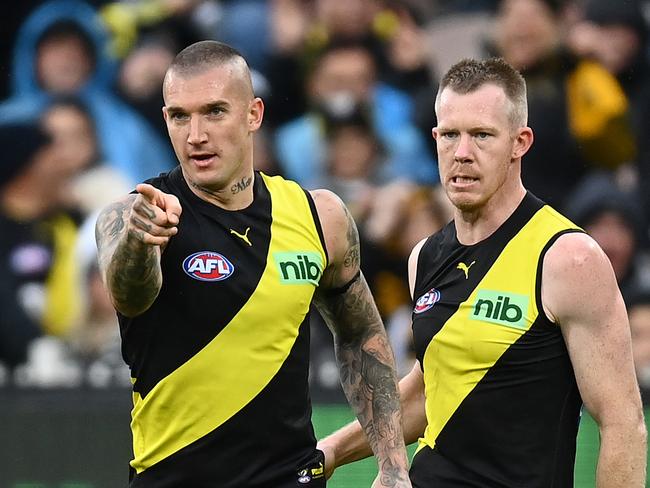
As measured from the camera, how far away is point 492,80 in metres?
4.64

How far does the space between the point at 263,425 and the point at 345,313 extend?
0.74 metres

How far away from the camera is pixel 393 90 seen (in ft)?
29.7

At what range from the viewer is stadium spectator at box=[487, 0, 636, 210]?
28.9 feet

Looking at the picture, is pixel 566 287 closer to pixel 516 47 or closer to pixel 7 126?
pixel 516 47

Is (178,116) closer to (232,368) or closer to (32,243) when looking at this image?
(232,368)

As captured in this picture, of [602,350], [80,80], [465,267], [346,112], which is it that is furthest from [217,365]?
[80,80]

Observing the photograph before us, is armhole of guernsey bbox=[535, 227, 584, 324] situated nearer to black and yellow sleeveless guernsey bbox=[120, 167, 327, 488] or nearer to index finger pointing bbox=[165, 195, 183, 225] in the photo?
black and yellow sleeveless guernsey bbox=[120, 167, 327, 488]

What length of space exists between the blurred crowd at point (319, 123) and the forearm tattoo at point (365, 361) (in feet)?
10.9

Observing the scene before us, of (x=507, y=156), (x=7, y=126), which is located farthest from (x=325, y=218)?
(x=7, y=126)

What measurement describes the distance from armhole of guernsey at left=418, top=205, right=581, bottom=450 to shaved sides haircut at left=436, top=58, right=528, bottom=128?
0.38 meters

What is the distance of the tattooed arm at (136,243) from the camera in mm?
4023

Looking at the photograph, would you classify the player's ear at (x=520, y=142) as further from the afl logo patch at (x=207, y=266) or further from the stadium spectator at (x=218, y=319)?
the afl logo patch at (x=207, y=266)

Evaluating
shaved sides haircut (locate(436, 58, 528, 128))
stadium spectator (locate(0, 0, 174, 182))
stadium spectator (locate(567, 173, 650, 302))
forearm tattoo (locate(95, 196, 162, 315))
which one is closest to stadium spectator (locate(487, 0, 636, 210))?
stadium spectator (locate(567, 173, 650, 302))

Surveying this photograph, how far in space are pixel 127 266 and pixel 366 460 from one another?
4081 mm
